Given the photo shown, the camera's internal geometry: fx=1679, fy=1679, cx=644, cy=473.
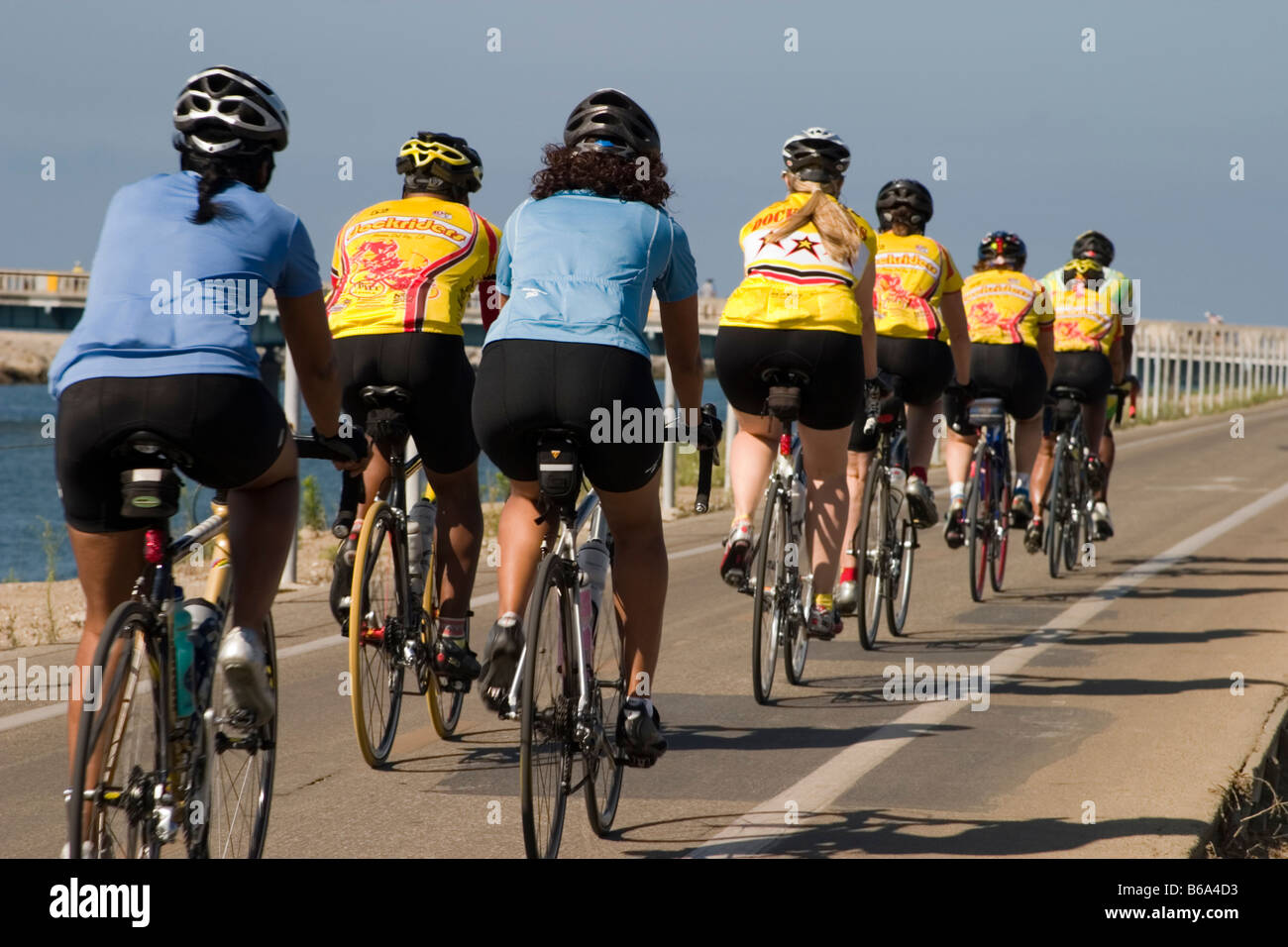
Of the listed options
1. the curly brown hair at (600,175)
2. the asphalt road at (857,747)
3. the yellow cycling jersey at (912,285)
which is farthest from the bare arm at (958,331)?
the curly brown hair at (600,175)

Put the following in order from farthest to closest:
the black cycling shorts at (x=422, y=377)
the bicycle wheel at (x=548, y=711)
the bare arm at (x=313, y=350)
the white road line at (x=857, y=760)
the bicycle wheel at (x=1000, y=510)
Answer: the bicycle wheel at (x=1000, y=510), the black cycling shorts at (x=422, y=377), the white road line at (x=857, y=760), the bicycle wheel at (x=548, y=711), the bare arm at (x=313, y=350)

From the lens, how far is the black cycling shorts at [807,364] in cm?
772

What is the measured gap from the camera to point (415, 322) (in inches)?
257

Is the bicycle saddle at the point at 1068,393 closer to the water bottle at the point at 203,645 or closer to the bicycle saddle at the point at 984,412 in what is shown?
the bicycle saddle at the point at 984,412

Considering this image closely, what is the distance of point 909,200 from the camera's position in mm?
9773

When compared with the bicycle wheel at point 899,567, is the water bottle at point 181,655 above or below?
above

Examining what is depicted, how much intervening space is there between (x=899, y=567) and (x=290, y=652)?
3.52m

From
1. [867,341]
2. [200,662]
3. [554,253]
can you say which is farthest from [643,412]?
[867,341]

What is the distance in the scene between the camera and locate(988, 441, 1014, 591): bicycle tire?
1148cm

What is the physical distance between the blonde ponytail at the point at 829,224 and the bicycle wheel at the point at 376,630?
8.31ft

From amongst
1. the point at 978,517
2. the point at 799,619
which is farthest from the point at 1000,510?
the point at 799,619

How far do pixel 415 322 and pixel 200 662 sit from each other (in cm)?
244
